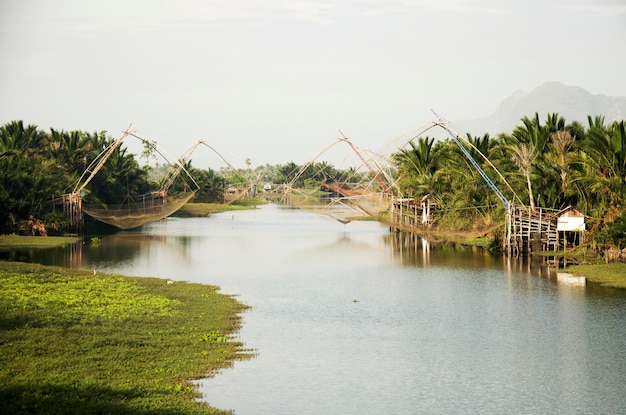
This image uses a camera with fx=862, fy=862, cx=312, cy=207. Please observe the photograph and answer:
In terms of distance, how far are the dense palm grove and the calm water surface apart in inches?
137

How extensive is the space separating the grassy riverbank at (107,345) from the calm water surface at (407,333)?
26.7 inches

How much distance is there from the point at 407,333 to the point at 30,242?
835 inches

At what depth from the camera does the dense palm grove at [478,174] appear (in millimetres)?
29375

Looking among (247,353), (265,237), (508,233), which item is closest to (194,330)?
(247,353)

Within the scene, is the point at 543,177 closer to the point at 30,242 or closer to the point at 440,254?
the point at 440,254

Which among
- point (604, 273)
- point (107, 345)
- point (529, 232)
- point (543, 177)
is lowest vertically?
point (107, 345)

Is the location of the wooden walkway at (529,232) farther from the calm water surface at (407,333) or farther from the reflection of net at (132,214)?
the reflection of net at (132,214)

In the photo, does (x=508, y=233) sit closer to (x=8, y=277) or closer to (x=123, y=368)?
(x=8, y=277)

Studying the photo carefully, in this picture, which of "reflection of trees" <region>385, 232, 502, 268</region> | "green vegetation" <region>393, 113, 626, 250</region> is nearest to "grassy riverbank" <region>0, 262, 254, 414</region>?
"reflection of trees" <region>385, 232, 502, 268</region>

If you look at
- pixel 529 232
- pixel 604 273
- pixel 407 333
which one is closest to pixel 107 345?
pixel 407 333

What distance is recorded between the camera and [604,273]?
84.1 ft

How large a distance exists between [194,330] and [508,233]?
18.5 metres

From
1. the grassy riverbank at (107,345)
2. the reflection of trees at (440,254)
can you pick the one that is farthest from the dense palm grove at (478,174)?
the grassy riverbank at (107,345)

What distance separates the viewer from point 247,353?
15.6 meters
